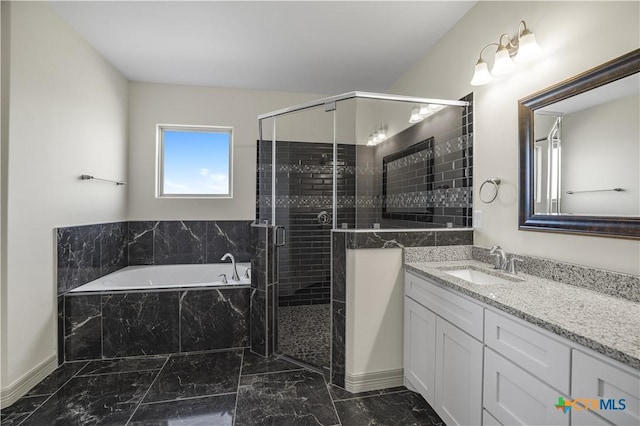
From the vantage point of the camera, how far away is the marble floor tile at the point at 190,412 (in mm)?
1688

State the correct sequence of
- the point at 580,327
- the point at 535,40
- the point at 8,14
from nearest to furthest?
the point at 580,327
the point at 535,40
the point at 8,14

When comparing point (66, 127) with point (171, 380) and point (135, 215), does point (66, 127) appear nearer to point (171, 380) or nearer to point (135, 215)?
point (135, 215)

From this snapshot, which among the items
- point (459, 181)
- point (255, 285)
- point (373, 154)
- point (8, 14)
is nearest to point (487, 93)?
point (459, 181)

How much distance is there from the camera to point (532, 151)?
1689mm

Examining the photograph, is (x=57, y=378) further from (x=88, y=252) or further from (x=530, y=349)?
(x=530, y=349)

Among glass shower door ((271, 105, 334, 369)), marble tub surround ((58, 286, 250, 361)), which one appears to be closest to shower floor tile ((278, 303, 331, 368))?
glass shower door ((271, 105, 334, 369))

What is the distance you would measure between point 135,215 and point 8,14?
81.0 inches

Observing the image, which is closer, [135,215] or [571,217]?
[571,217]

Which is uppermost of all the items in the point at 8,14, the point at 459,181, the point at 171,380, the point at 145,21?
the point at 145,21

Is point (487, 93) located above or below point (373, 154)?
above

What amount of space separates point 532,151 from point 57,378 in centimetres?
351

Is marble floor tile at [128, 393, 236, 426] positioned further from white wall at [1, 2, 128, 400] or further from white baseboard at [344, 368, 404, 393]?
white wall at [1, 2, 128, 400]

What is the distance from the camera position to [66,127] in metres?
2.35

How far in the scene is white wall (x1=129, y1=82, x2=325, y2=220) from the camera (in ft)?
11.3
